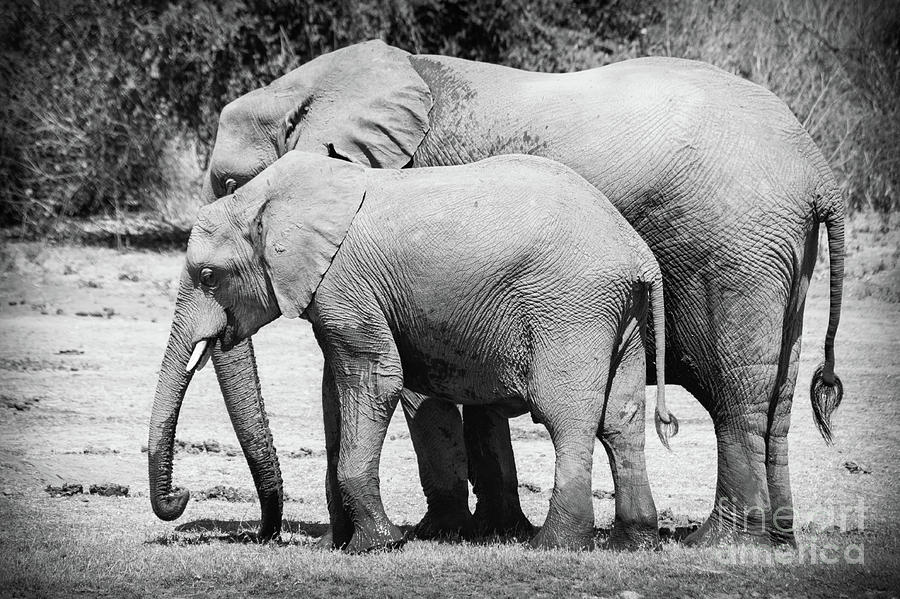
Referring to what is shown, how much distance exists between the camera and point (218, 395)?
13672mm

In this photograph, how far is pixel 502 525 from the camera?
899cm

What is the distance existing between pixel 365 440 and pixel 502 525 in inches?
56.9

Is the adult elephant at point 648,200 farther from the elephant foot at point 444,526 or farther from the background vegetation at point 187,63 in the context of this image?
the background vegetation at point 187,63

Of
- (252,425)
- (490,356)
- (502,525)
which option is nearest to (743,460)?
(502,525)

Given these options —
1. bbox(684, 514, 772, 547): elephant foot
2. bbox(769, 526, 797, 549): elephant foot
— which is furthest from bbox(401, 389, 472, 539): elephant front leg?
bbox(769, 526, 797, 549): elephant foot

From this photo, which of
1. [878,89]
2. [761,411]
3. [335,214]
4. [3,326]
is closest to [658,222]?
[761,411]

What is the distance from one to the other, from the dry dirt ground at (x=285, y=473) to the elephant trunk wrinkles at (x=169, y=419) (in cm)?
32

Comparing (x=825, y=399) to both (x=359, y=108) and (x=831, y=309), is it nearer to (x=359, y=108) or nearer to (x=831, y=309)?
(x=831, y=309)

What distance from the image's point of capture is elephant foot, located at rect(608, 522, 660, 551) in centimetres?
820

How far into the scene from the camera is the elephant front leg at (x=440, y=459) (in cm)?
877

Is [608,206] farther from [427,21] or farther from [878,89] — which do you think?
[878,89]

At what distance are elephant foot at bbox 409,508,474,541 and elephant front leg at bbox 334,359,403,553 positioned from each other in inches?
30.7

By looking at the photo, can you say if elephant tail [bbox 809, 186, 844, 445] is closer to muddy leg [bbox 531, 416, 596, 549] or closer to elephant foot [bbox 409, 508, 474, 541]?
muddy leg [bbox 531, 416, 596, 549]

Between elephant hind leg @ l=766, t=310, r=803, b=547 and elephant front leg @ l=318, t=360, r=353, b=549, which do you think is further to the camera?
elephant hind leg @ l=766, t=310, r=803, b=547
